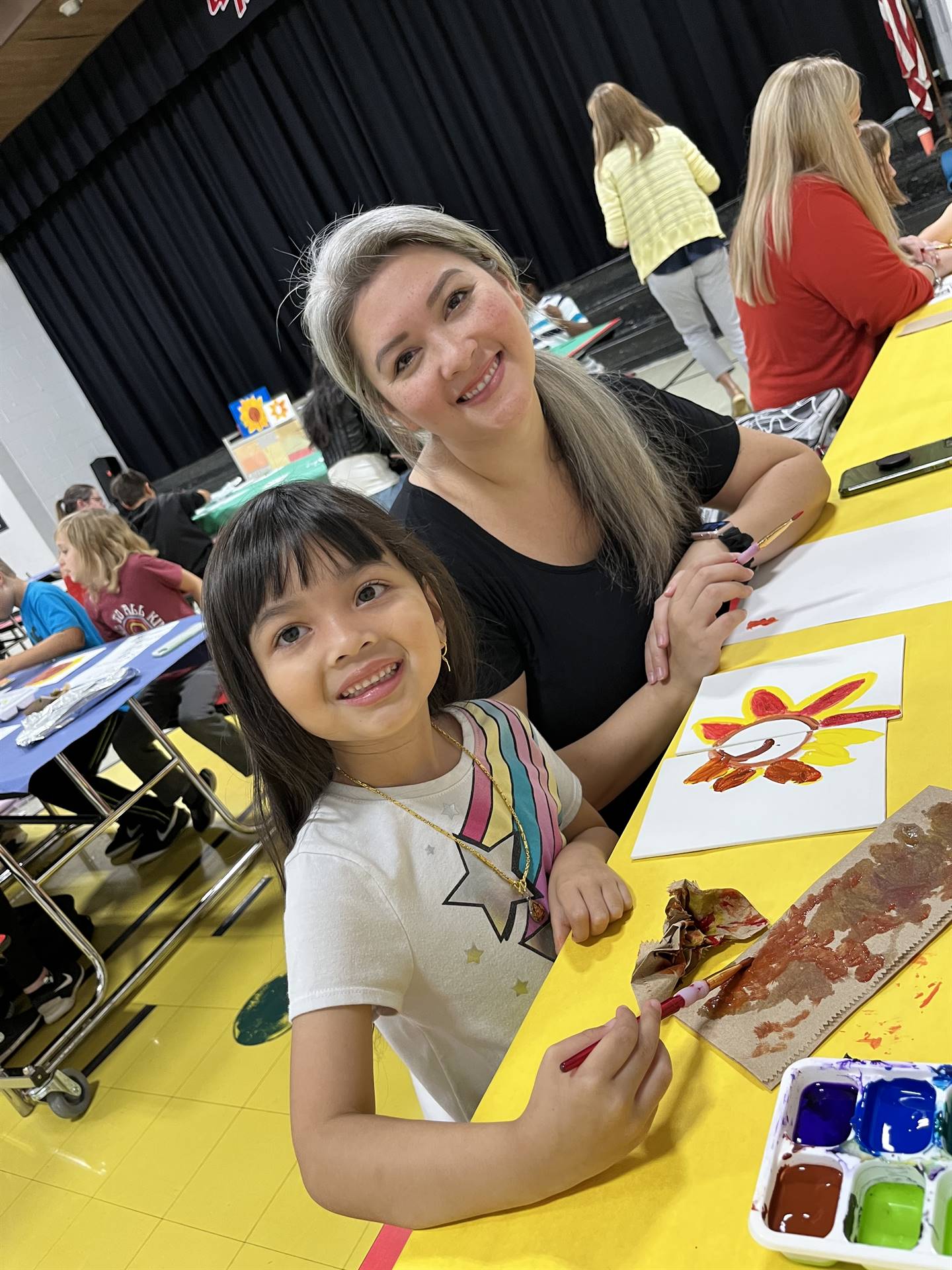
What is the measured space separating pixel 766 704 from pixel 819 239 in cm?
170

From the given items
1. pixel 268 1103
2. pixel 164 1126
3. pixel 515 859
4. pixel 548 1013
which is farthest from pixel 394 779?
pixel 164 1126

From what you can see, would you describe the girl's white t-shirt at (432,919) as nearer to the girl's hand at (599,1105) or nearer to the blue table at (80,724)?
the girl's hand at (599,1105)

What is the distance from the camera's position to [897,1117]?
573 millimetres

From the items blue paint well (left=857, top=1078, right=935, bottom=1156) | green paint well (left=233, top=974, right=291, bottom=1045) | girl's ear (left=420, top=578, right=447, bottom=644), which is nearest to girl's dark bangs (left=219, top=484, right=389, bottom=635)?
girl's ear (left=420, top=578, right=447, bottom=644)

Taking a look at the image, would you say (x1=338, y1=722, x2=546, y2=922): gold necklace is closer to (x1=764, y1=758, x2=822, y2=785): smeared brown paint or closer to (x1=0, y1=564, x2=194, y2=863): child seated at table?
(x1=764, y1=758, x2=822, y2=785): smeared brown paint

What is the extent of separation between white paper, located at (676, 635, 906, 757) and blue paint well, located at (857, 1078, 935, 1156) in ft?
1.48

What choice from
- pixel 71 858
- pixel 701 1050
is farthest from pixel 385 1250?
pixel 71 858

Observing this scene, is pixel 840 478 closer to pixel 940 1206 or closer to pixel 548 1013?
pixel 548 1013

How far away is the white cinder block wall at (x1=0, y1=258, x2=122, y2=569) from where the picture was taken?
924cm

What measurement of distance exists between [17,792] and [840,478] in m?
2.06

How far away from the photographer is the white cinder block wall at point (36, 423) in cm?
924

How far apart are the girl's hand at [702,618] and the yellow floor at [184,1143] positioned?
3.81 ft

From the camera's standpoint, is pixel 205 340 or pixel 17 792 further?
pixel 205 340

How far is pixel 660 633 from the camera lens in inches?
53.9
